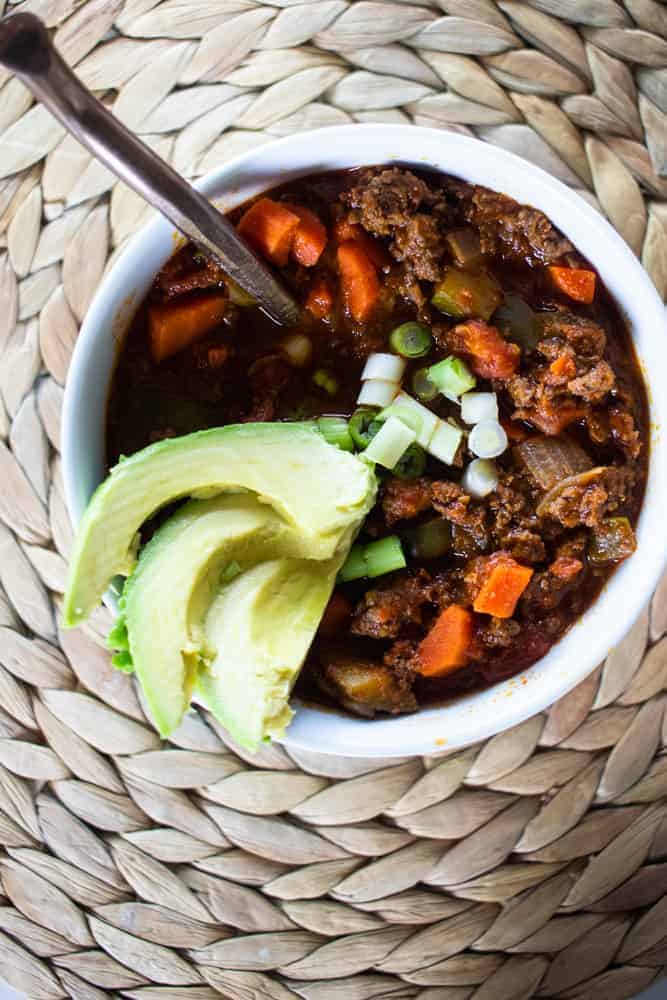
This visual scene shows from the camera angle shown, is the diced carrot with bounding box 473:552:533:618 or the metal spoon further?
the diced carrot with bounding box 473:552:533:618

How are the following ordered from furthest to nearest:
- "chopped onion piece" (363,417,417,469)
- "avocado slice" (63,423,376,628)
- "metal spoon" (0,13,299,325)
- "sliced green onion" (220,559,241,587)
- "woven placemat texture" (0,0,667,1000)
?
"woven placemat texture" (0,0,667,1000) < "chopped onion piece" (363,417,417,469) < "sliced green onion" (220,559,241,587) < "avocado slice" (63,423,376,628) < "metal spoon" (0,13,299,325)

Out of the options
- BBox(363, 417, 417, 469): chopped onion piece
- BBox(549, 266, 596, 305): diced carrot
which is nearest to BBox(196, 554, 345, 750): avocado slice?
BBox(363, 417, 417, 469): chopped onion piece

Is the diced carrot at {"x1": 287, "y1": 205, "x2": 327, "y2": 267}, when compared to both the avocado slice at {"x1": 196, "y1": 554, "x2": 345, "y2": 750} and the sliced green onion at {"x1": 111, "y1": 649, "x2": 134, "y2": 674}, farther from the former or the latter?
the sliced green onion at {"x1": 111, "y1": 649, "x2": 134, "y2": 674}

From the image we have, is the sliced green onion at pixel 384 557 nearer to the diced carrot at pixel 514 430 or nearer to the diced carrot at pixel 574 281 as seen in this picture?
the diced carrot at pixel 514 430

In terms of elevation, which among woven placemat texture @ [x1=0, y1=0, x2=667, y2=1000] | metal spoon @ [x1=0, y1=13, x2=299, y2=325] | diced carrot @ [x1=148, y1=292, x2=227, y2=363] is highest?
metal spoon @ [x1=0, y1=13, x2=299, y2=325]

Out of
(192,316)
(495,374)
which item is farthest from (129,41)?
(495,374)

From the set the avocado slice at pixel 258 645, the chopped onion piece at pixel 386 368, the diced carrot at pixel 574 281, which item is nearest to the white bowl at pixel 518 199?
the diced carrot at pixel 574 281

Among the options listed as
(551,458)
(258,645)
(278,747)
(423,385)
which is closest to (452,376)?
(423,385)
